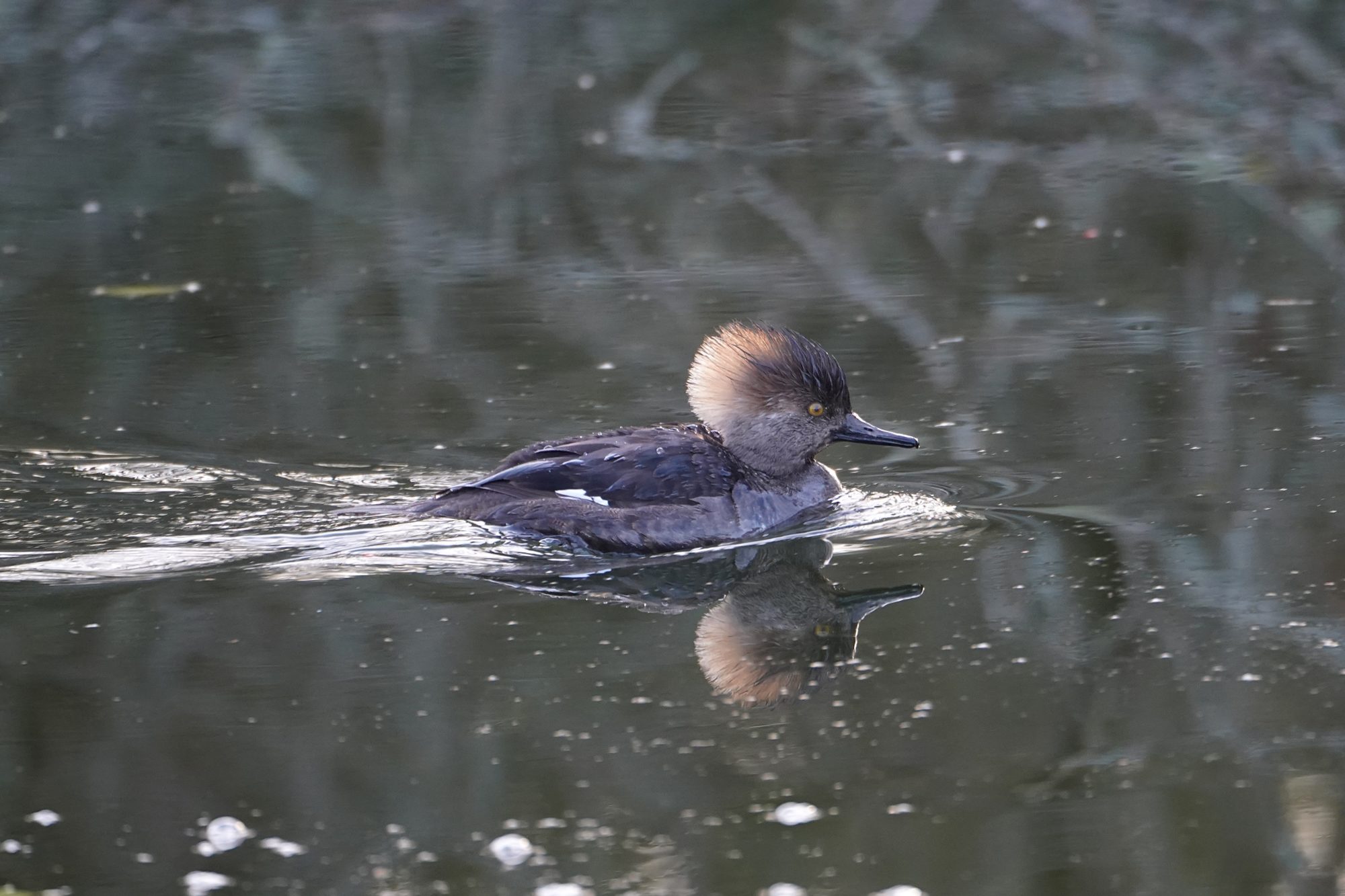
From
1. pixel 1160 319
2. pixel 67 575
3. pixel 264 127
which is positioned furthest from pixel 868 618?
pixel 264 127

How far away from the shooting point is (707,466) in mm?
7234

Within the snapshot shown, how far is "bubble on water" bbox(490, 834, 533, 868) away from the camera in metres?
4.41

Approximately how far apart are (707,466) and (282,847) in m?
3.14

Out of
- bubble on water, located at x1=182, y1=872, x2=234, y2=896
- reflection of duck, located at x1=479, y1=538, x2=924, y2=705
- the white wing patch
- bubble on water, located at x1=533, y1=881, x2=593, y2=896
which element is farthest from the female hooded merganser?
bubble on water, located at x1=533, y1=881, x2=593, y2=896

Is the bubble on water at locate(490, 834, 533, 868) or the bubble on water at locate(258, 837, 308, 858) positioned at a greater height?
the bubble on water at locate(258, 837, 308, 858)

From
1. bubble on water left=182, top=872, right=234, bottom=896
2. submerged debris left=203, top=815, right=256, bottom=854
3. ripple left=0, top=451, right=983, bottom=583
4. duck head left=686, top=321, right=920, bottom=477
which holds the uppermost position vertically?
duck head left=686, top=321, right=920, bottom=477

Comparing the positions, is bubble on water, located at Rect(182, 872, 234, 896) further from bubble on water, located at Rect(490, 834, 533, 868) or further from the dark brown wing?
the dark brown wing

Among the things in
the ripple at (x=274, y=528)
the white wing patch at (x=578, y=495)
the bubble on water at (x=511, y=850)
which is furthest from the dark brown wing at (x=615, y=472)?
the bubble on water at (x=511, y=850)

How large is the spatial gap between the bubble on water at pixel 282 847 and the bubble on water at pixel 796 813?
127cm

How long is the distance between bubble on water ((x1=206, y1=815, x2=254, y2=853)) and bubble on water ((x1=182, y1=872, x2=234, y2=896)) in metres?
0.12

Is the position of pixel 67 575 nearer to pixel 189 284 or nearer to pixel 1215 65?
pixel 189 284

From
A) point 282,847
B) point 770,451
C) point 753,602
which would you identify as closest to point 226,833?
point 282,847

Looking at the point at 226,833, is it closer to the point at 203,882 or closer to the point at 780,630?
the point at 203,882

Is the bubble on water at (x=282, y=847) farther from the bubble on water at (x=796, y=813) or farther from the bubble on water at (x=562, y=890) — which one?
the bubble on water at (x=796, y=813)
